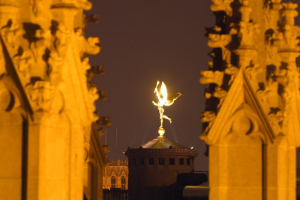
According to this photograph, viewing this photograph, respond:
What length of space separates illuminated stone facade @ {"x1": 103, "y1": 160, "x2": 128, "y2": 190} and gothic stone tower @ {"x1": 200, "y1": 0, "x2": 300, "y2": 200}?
13585cm

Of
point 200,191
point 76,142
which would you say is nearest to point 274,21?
point 76,142

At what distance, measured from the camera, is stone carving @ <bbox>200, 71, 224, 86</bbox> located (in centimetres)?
2334

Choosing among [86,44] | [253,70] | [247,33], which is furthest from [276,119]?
[86,44]

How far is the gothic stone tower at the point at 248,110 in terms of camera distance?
76.7 ft

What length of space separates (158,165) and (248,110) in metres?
120

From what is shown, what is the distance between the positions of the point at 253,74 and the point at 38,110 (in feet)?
16.4

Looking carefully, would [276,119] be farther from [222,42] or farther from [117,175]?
[117,175]

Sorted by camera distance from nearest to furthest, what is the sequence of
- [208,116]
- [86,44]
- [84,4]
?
[84,4]
[86,44]
[208,116]

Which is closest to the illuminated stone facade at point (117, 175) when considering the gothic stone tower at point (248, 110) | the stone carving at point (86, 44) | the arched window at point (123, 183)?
the arched window at point (123, 183)

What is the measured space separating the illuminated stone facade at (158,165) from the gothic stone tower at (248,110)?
4361 inches

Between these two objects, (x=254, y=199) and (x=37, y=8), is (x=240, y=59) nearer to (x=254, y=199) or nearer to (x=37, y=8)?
(x=254, y=199)

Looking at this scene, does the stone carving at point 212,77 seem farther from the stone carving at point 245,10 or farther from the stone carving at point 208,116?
the stone carving at point 245,10

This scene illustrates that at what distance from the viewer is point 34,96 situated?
64.4ft

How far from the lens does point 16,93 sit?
19844mm
